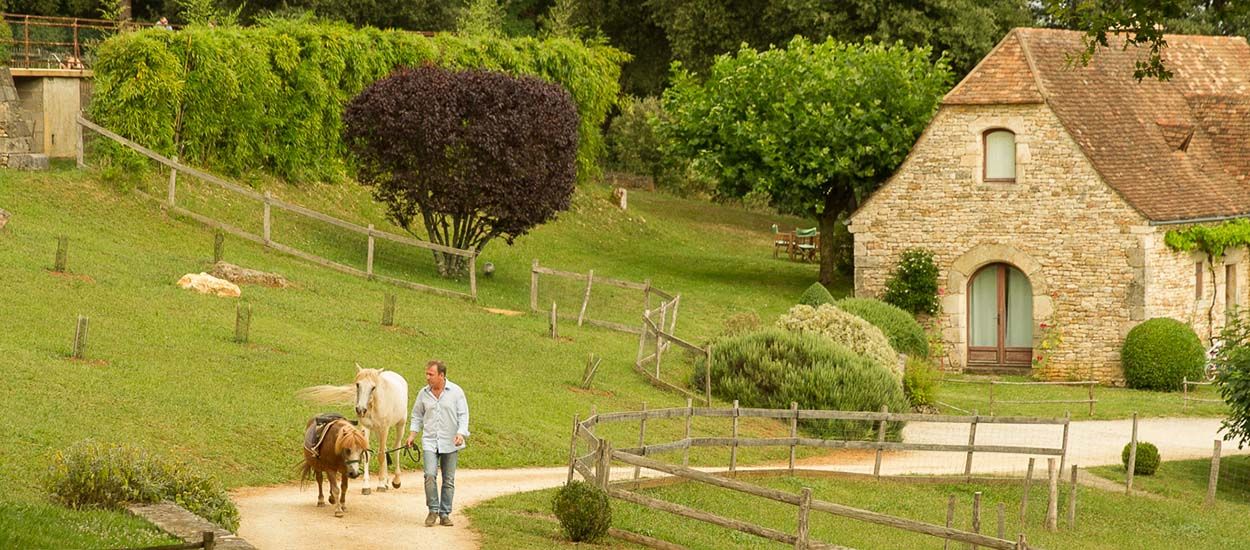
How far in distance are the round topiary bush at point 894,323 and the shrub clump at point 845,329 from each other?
122 inches

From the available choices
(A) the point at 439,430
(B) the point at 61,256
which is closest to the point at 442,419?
(A) the point at 439,430

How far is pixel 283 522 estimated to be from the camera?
16.7 metres

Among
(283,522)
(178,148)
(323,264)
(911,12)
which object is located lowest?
(283,522)

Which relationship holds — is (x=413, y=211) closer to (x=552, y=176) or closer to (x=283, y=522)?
(x=552, y=176)

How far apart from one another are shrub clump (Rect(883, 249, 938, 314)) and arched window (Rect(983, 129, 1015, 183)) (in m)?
2.34

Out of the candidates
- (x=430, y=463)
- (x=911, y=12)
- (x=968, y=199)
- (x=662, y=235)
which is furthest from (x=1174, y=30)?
(x=430, y=463)

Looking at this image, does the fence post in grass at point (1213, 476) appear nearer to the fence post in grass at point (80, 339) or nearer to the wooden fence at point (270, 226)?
the fence post in grass at point (80, 339)

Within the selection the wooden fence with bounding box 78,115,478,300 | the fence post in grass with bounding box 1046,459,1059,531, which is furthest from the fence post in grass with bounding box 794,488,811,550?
the wooden fence with bounding box 78,115,478,300

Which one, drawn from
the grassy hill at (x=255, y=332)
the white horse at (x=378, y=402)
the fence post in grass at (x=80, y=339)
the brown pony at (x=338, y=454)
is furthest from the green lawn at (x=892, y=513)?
the fence post in grass at (x=80, y=339)

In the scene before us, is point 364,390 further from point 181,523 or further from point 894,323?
point 894,323

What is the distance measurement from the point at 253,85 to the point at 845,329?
16.6 m

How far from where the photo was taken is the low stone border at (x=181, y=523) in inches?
543

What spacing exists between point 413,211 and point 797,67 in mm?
11673

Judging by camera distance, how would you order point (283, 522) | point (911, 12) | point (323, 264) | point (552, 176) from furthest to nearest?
point (911, 12)
point (552, 176)
point (323, 264)
point (283, 522)
